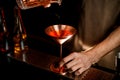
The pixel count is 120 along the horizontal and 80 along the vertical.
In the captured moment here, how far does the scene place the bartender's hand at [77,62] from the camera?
205 cm

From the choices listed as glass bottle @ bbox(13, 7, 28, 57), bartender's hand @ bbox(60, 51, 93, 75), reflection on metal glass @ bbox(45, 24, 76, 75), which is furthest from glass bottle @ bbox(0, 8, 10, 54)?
bartender's hand @ bbox(60, 51, 93, 75)

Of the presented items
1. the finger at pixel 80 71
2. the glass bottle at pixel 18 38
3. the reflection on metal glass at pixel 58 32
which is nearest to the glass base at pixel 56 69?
the reflection on metal glass at pixel 58 32

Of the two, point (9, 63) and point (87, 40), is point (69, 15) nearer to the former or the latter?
point (87, 40)

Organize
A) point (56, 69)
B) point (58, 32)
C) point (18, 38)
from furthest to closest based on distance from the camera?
point (18, 38), point (58, 32), point (56, 69)

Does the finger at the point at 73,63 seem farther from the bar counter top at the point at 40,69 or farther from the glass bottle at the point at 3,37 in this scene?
the glass bottle at the point at 3,37

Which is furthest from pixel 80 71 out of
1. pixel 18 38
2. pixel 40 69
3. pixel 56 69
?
pixel 18 38

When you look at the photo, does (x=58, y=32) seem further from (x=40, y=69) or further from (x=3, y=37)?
(x=3, y=37)

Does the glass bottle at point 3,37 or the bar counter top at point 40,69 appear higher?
the glass bottle at point 3,37

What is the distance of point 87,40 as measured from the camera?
282 centimetres

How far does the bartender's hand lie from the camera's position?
2049 millimetres

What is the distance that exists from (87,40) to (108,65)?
40cm

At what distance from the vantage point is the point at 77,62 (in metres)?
2.09

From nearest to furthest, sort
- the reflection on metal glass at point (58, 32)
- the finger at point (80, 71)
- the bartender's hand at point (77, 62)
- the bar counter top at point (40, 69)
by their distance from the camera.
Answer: the bartender's hand at point (77, 62), the finger at point (80, 71), the bar counter top at point (40, 69), the reflection on metal glass at point (58, 32)

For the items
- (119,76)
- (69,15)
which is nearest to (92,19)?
(69,15)
